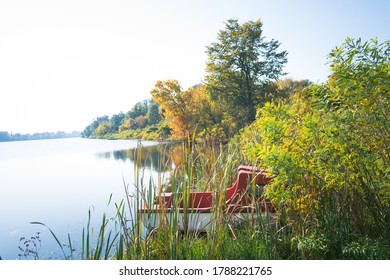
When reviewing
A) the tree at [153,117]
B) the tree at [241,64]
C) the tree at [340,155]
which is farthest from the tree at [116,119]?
the tree at [340,155]

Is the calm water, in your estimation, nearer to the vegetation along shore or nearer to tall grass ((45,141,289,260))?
tall grass ((45,141,289,260))

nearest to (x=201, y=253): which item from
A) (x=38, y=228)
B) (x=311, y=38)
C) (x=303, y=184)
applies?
(x=303, y=184)

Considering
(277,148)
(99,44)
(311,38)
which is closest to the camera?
(277,148)

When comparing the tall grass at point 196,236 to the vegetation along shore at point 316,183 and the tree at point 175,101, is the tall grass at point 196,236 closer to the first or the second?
the vegetation along shore at point 316,183

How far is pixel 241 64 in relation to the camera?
1366 centimetres

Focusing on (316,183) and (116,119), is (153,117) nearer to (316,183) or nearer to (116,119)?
(116,119)

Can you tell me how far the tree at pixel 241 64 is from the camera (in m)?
13.5

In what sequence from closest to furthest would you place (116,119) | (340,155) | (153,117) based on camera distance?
1. (340,155)
2. (153,117)
3. (116,119)

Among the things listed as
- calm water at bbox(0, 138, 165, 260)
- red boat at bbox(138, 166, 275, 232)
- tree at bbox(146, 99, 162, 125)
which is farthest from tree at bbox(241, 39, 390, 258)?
tree at bbox(146, 99, 162, 125)

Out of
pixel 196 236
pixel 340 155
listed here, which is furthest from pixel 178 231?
pixel 340 155

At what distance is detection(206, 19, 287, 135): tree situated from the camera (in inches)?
533

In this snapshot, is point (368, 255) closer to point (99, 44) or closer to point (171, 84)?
point (99, 44)
